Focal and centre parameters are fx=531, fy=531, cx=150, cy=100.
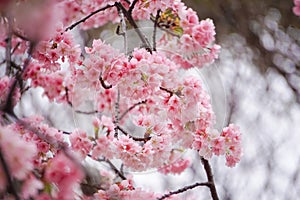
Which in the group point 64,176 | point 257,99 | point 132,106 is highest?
point 64,176

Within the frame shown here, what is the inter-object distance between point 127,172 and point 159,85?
238 mm

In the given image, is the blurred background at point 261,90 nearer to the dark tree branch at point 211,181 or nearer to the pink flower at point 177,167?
the pink flower at point 177,167

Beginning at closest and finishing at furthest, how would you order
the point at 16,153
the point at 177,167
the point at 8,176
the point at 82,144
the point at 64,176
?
1. the point at 8,176
2. the point at 16,153
3. the point at 64,176
4. the point at 82,144
5. the point at 177,167

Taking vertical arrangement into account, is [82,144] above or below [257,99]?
above

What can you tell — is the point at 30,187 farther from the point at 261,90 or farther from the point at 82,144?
the point at 261,90

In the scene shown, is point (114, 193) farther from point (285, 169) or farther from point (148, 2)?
point (285, 169)

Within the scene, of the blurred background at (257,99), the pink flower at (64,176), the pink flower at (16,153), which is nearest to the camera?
the pink flower at (16,153)

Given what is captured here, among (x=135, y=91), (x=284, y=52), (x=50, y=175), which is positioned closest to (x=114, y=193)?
(x=135, y=91)

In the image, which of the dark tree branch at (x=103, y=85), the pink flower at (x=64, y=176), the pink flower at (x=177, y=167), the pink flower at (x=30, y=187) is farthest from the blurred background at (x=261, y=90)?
the pink flower at (x=30, y=187)

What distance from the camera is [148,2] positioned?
1.14 meters

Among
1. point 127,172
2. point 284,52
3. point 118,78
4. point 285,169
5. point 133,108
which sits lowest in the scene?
point 285,169

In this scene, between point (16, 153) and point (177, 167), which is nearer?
point (16, 153)

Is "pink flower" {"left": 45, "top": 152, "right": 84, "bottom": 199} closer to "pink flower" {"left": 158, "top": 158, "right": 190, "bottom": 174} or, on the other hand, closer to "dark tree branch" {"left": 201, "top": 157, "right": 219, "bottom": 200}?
"dark tree branch" {"left": 201, "top": 157, "right": 219, "bottom": 200}

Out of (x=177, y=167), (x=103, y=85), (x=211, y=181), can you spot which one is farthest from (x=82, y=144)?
(x=177, y=167)
